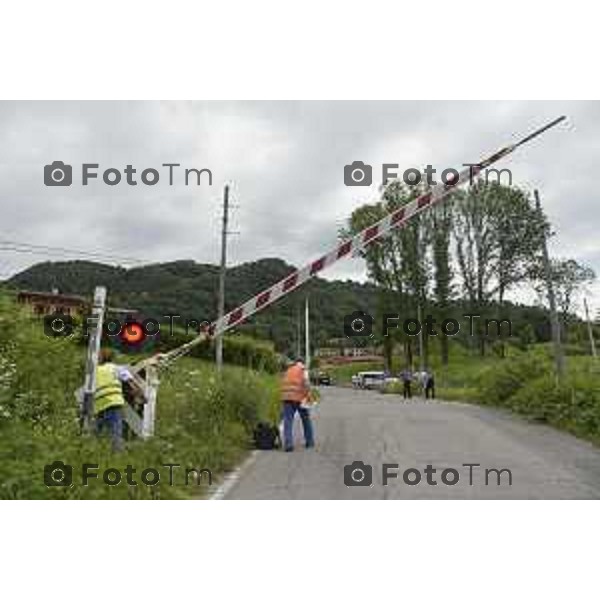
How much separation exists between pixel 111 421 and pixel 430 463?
4.37 meters

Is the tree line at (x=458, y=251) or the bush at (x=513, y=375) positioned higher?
the tree line at (x=458, y=251)

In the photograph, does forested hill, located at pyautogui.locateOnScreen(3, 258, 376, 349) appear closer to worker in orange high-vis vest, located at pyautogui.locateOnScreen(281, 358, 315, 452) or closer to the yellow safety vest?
worker in orange high-vis vest, located at pyautogui.locateOnScreen(281, 358, 315, 452)

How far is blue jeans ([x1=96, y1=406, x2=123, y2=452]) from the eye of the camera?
420 inches

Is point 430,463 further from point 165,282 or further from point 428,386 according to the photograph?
point 428,386

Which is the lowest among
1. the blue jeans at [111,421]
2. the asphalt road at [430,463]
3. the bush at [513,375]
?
the asphalt road at [430,463]

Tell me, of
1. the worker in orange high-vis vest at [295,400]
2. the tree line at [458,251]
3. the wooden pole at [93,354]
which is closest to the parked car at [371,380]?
the tree line at [458,251]

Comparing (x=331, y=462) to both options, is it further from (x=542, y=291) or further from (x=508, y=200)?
(x=542, y=291)

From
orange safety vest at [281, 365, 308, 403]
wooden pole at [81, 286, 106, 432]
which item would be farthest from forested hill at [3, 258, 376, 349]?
wooden pole at [81, 286, 106, 432]

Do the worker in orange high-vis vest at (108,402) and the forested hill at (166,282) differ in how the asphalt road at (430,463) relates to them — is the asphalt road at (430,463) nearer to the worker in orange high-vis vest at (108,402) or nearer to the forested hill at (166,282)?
the worker in orange high-vis vest at (108,402)

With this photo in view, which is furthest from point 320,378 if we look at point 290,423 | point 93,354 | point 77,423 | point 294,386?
point 93,354

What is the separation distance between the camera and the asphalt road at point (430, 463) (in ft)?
31.0

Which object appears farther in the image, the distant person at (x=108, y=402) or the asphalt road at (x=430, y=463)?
the distant person at (x=108, y=402)

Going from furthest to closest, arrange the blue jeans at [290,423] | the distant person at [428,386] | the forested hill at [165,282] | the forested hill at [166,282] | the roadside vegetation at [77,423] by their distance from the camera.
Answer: the distant person at [428,386], the forested hill at [166,282], the forested hill at [165,282], the blue jeans at [290,423], the roadside vegetation at [77,423]

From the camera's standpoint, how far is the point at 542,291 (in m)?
61.6
